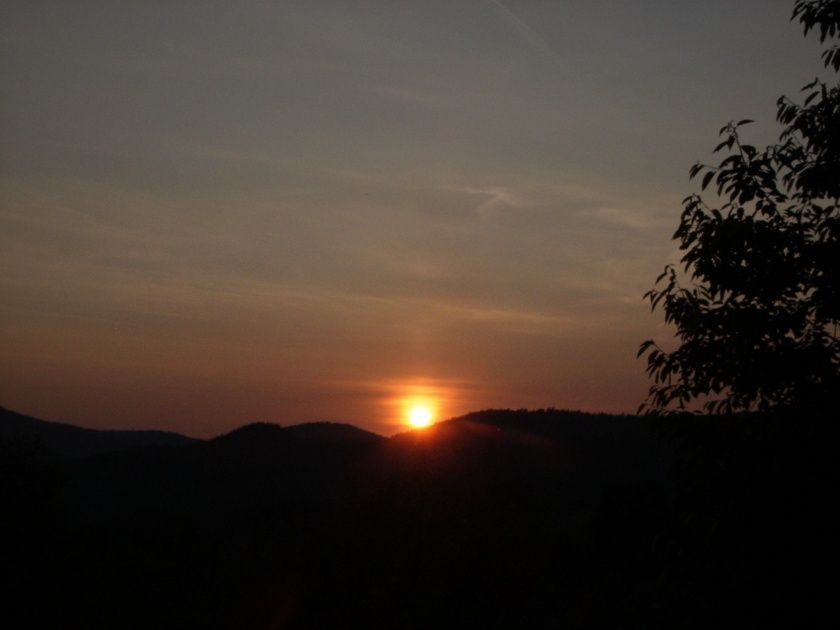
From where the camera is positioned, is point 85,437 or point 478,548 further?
point 85,437

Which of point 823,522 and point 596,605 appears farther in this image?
point 596,605

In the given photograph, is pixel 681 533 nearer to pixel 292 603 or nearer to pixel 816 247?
pixel 816 247

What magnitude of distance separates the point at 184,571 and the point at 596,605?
2007cm

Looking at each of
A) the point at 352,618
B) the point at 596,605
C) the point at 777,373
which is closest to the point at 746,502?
the point at 777,373

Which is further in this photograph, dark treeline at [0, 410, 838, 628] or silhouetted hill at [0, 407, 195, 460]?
silhouetted hill at [0, 407, 195, 460]

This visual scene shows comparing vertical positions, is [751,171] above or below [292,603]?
above

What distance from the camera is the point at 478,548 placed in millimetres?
32094

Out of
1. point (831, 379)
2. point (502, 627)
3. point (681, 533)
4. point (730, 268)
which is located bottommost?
point (502, 627)

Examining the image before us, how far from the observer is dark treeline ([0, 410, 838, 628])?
9086 mm

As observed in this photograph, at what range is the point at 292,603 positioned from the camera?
3150 cm

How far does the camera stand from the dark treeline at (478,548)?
29.8ft

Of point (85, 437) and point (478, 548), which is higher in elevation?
point (85, 437)

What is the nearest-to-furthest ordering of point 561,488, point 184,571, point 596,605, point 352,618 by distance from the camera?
point 352,618 → point 596,605 → point 184,571 → point 561,488

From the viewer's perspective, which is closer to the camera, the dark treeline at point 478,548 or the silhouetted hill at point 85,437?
the dark treeline at point 478,548
